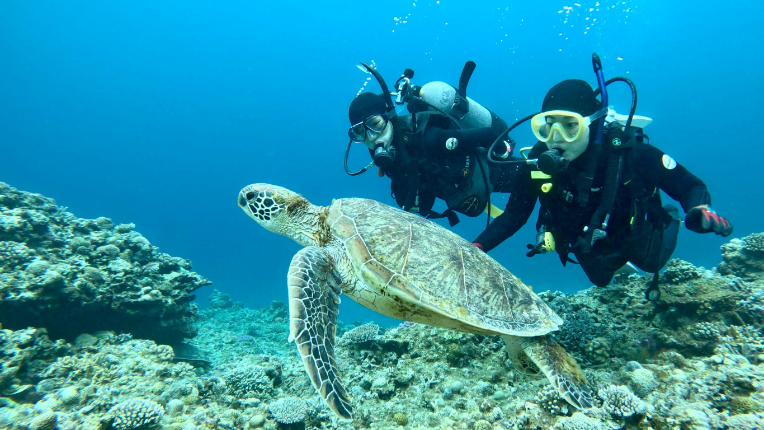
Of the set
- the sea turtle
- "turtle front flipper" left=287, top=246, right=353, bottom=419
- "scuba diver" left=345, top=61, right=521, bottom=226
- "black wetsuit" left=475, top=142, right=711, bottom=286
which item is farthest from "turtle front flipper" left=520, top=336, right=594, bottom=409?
"scuba diver" left=345, top=61, right=521, bottom=226

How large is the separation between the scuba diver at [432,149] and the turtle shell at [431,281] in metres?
2.07

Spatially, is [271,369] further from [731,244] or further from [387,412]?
[731,244]

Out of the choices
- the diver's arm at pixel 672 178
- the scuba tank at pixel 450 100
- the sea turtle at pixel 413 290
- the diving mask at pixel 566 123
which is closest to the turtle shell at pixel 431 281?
the sea turtle at pixel 413 290

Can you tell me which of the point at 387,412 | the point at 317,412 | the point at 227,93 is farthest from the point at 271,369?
the point at 227,93

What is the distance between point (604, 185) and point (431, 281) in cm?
226

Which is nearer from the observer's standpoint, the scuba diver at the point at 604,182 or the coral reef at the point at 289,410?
the coral reef at the point at 289,410

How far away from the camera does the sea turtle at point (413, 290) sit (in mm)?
2293

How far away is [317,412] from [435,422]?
43.7 inches

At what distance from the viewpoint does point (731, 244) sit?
15.6 feet

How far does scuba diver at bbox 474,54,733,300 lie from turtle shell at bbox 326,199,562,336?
1.24 meters

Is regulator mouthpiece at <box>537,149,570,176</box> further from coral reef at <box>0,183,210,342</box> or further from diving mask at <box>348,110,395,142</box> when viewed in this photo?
coral reef at <box>0,183,210,342</box>

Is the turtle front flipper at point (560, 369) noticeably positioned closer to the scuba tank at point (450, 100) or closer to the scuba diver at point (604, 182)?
the scuba diver at point (604, 182)

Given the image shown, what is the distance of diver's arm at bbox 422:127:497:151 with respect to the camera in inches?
191

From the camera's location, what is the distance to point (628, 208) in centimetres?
332
